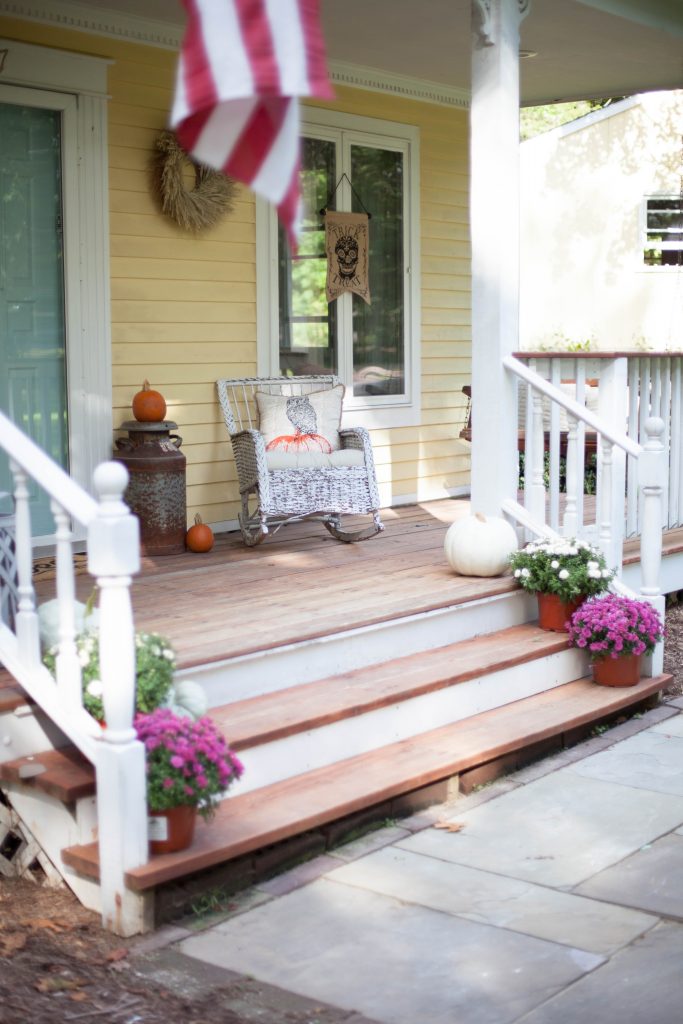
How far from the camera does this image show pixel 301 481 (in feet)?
19.3

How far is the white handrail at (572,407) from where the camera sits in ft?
16.8

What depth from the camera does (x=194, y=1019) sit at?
8.89ft

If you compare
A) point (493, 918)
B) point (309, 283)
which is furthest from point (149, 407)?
point (493, 918)

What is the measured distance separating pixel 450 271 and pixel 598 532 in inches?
122

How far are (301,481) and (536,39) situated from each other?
267 cm

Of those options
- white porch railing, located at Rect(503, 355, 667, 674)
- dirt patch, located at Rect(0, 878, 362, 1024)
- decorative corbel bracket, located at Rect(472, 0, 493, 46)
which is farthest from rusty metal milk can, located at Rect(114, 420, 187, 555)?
dirt patch, located at Rect(0, 878, 362, 1024)

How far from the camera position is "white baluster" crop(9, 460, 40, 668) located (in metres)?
3.35

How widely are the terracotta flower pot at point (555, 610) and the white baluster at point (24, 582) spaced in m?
2.28

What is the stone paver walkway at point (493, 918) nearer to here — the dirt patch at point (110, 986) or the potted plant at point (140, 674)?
the dirt patch at point (110, 986)

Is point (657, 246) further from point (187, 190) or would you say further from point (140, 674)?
point (140, 674)

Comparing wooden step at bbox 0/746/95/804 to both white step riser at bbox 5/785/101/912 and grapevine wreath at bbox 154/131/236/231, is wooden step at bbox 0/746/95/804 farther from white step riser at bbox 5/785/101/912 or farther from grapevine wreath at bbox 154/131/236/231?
grapevine wreath at bbox 154/131/236/231

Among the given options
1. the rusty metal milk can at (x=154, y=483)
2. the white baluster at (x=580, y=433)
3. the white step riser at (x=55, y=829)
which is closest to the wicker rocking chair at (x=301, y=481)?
the rusty metal milk can at (x=154, y=483)

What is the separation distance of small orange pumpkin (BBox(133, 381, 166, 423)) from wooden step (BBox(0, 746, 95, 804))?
261 centimetres

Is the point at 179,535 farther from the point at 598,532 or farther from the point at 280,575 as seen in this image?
the point at 598,532
